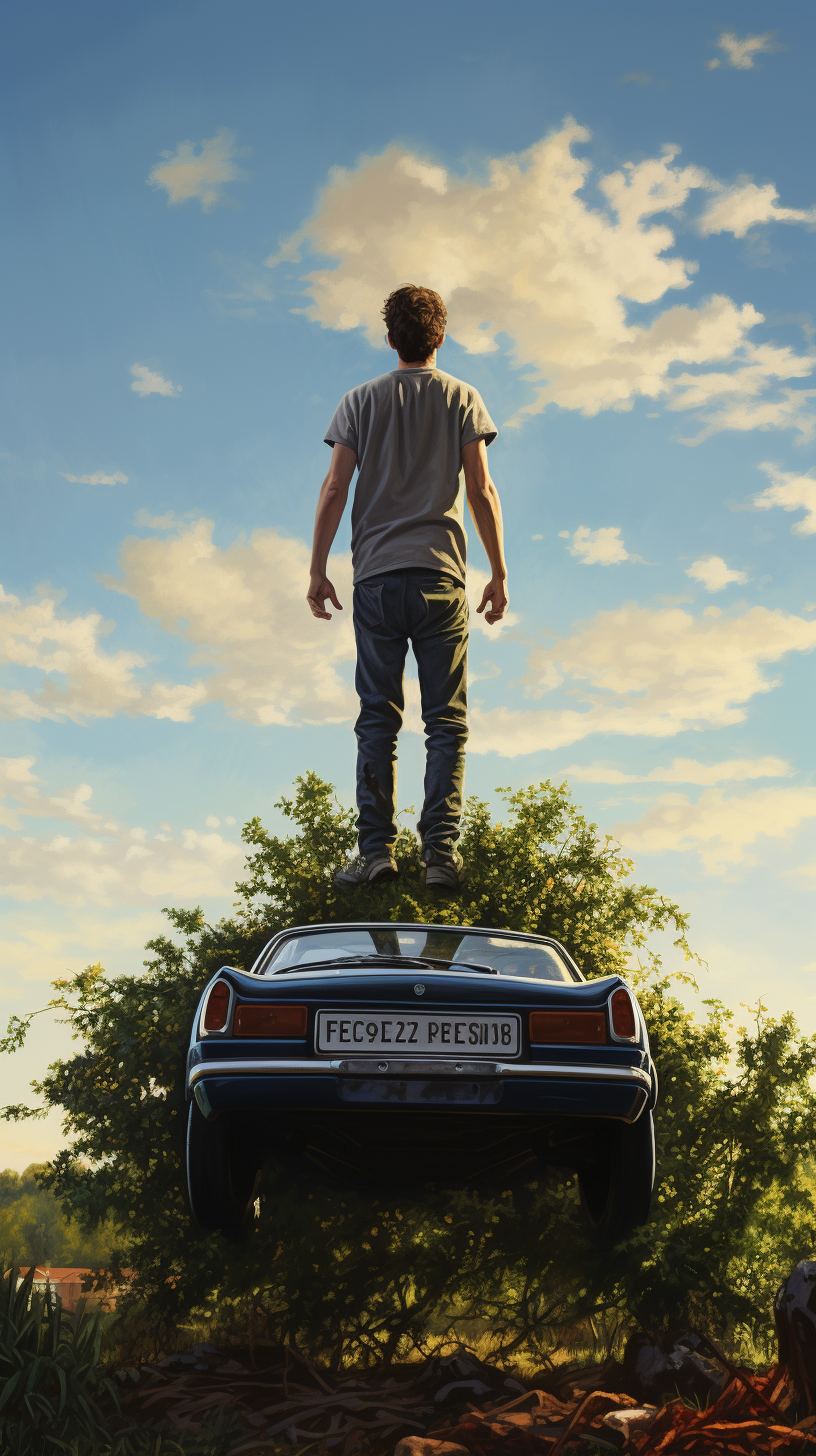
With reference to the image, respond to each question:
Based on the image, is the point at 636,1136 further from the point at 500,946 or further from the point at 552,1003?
the point at 500,946

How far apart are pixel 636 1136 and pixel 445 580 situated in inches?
132

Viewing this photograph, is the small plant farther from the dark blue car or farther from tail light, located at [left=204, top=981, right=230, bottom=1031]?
tail light, located at [left=204, top=981, right=230, bottom=1031]

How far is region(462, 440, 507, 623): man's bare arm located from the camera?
6156 millimetres

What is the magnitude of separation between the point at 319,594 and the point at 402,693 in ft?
2.72

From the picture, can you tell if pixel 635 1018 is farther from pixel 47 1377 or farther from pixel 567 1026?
pixel 47 1377

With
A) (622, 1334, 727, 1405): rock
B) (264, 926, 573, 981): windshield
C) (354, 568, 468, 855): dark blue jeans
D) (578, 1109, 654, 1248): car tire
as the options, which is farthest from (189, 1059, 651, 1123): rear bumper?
(354, 568, 468, 855): dark blue jeans

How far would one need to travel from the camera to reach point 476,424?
20.1 feet

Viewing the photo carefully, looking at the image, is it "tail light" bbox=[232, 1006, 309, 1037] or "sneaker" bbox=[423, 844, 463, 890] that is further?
"sneaker" bbox=[423, 844, 463, 890]

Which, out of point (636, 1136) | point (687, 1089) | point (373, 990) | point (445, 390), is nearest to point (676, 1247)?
point (687, 1089)

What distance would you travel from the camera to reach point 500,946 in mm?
4465

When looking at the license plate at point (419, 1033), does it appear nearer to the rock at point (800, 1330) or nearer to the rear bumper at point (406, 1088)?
the rear bumper at point (406, 1088)

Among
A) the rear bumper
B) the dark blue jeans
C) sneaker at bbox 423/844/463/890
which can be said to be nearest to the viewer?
the rear bumper

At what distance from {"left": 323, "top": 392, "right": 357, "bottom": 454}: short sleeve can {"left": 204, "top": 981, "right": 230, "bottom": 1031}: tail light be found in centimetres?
373

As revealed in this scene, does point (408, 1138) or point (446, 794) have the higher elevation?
point (446, 794)
